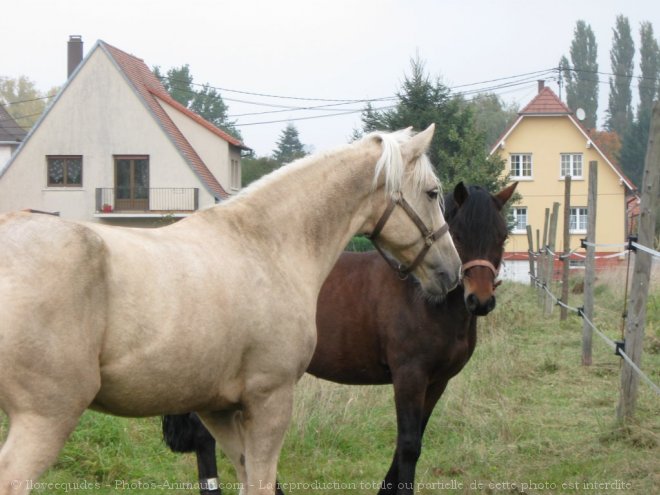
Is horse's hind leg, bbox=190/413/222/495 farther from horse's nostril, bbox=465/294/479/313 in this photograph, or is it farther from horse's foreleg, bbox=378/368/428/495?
horse's nostril, bbox=465/294/479/313

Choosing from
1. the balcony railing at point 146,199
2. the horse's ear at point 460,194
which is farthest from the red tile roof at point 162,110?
the horse's ear at point 460,194

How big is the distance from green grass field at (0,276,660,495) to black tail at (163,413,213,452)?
57 centimetres

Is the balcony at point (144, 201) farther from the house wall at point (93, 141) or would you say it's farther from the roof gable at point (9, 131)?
the roof gable at point (9, 131)

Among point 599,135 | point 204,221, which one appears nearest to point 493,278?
point 204,221

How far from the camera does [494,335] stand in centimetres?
1088

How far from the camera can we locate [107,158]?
110 feet

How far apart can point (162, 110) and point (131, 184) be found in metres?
3.24

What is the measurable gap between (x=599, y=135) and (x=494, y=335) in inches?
2676

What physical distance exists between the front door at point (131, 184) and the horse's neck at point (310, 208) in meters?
30.8

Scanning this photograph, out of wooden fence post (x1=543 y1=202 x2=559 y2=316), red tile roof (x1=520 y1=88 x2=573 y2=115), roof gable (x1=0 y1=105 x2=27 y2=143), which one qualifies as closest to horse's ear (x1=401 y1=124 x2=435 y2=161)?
wooden fence post (x1=543 y1=202 x2=559 y2=316)

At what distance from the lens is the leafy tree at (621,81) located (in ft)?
293

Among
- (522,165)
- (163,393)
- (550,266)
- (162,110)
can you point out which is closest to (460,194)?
(163,393)

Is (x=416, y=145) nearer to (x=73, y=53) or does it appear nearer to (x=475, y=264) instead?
(x=475, y=264)

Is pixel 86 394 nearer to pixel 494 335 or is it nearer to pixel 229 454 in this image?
pixel 229 454
